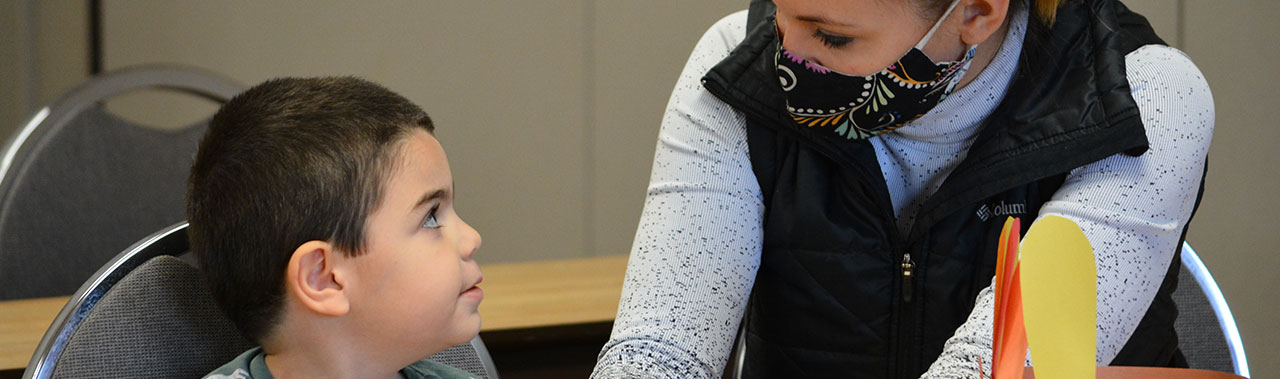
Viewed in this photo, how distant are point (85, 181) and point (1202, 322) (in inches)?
61.7

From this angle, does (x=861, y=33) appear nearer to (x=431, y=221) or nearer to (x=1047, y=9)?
(x=1047, y=9)

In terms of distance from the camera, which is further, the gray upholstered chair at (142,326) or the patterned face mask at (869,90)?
the patterned face mask at (869,90)

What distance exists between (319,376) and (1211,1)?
2.35 m

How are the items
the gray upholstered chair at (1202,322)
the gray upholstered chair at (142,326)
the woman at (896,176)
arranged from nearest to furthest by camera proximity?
the gray upholstered chair at (142,326)
the woman at (896,176)
the gray upholstered chair at (1202,322)

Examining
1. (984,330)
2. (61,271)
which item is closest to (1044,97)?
(984,330)

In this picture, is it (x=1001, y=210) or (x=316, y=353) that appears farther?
(x=1001, y=210)

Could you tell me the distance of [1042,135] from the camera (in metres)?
1.02

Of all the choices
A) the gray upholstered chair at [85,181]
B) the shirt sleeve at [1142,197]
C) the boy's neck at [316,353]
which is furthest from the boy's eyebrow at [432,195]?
the gray upholstered chair at [85,181]

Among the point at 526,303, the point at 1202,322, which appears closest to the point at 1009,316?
the point at 1202,322

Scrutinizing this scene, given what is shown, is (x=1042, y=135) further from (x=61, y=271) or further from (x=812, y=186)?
(x=61, y=271)

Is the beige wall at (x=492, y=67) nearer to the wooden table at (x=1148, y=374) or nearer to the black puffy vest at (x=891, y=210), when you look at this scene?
the black puffy vest at (x=891, y=210)

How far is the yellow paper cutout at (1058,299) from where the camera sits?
50cm

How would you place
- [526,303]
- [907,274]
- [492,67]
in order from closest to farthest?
[907,274] < [526,303] < [492,67]

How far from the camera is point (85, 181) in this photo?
69.9 inches
